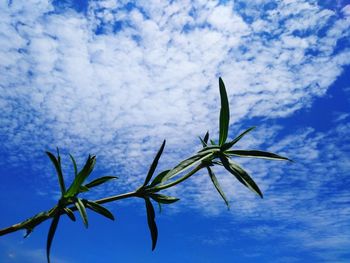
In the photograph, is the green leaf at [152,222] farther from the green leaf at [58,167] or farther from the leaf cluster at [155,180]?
the green leaf at [58,167]

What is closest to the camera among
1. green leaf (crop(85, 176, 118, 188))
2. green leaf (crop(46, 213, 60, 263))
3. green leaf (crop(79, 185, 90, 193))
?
green leaf (crop(46, 213, 60, 263))

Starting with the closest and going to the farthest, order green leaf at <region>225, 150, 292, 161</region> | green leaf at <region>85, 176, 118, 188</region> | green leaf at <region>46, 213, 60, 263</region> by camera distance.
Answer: green leaf at <region>46, 213, 60, 263</region>
green leaf at <region>225, 150, 292, 161</region>
green leaf at <region>85, 176, 118, 188</region>

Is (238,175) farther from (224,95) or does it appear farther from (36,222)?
(36,222)

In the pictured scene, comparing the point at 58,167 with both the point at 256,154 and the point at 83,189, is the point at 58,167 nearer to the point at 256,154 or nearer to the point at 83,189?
the point at 83,189

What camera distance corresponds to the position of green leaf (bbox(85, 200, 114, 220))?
47.7 inches

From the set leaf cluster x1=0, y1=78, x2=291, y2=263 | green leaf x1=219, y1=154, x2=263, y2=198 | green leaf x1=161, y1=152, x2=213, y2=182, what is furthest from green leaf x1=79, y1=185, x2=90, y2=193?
green leaf x1=219, y1=154, x2=263, y2=198

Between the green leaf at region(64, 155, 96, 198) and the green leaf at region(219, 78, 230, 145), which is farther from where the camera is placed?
the green leaf at region(219, 78, 230, 145)

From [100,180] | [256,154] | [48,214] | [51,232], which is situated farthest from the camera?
[100,180]

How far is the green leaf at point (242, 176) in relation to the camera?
4.22 feet

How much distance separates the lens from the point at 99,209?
1270mm

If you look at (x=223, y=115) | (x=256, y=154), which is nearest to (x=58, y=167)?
(x=223, y=115)

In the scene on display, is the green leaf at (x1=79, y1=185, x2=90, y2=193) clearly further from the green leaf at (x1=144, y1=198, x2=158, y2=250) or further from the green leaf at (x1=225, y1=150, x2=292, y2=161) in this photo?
the green leaf at (x1=225, y1=150, x2=292, y2=161)

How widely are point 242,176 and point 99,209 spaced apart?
2.03 ft

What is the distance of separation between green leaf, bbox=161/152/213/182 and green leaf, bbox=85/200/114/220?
0.28 m
